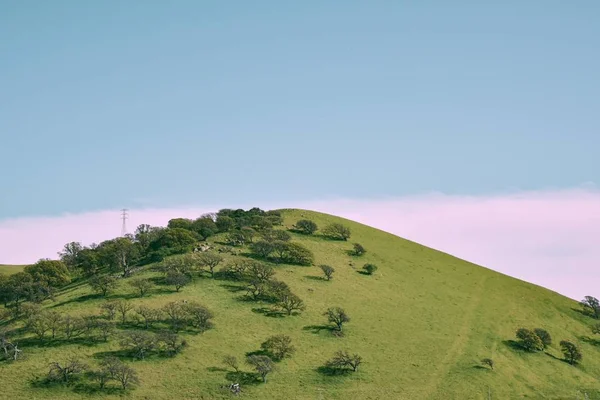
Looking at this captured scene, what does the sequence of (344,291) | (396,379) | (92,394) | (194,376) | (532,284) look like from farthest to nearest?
(532,284) → (344,291) → (396,379) → (194,376) → (92,394)

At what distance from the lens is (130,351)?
96.1 metres

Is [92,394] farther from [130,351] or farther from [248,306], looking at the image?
[248,306]

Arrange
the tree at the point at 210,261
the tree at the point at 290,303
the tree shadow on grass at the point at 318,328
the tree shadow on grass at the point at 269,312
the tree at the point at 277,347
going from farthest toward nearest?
1. the tree at the point at 210,261
2. the tree at the point at 290,303
3. the tree shadow on grass at the point at 269,312
4. the tree shadow on grass at the point at 318,328
5. the tree at the point at 277,347

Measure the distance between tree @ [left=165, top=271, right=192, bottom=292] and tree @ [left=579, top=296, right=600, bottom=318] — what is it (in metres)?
103

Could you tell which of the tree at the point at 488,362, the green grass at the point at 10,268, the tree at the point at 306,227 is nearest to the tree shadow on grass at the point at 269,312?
the tree at the point at 488,362

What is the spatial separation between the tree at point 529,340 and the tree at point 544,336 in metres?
1.35

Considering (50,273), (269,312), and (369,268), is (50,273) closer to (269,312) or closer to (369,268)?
(269,312)

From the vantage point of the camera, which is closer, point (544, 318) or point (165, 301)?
point (165, 301)

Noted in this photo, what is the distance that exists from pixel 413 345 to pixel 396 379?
15.2 meters

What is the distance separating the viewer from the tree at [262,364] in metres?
93.2

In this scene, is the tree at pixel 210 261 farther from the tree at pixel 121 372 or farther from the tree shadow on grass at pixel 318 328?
the tree at pixel 121 372

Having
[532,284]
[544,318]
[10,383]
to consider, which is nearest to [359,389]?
[10,383]

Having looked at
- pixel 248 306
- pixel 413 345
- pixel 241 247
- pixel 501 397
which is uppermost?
pixel 241 247

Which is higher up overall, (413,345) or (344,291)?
(344,291)
